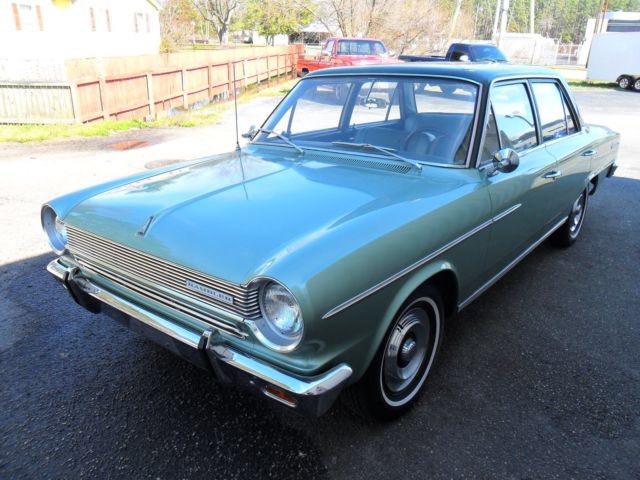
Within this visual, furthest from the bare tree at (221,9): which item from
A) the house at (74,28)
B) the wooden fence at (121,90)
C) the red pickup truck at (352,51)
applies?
the red pickup truck at (352,51)

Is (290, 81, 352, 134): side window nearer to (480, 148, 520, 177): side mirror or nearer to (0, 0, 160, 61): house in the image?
(480, 148, 520, 177): side mirror

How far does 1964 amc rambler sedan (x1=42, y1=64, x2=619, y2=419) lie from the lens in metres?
2.04

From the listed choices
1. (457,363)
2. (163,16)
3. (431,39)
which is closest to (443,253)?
(457,363)

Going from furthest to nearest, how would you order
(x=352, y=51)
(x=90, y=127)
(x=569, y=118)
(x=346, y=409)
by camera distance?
(x=352, y=51), (x=90, y=127), (x=569, y=118), (x=346, y=409)

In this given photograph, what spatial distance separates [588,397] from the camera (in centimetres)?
287

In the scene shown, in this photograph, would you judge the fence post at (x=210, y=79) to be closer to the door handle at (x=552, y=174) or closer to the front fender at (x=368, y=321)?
the door handle at (x=552, y=174)

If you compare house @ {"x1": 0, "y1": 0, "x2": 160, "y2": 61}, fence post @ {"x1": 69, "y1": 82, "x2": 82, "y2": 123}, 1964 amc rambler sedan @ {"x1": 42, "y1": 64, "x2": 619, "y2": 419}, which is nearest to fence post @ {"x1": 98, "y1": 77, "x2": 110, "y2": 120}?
fence post @ {"x1": 69, "y1": 82, "x2": 82, "y2": 123}

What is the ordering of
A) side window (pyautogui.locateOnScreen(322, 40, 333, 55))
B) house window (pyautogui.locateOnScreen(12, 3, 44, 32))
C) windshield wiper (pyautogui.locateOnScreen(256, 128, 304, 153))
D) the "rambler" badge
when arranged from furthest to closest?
house window (pyautogui.locateOnScreen(12, 3, 44, 32))
side window (pyautogui.locateOnScreen(322, 40, 333, 55))
windshield wiper (pyautogui.locateOnScreen(256, 128, 304, 153))
the "rambler" badge

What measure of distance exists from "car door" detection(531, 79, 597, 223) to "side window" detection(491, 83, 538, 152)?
20cm

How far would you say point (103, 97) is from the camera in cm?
1200

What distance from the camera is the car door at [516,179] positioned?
3.15 metres

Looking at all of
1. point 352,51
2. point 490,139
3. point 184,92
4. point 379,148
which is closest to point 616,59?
point 352,51

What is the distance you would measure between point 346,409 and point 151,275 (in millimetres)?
1257

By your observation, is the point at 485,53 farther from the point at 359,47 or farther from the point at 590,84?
the point at 590,84
